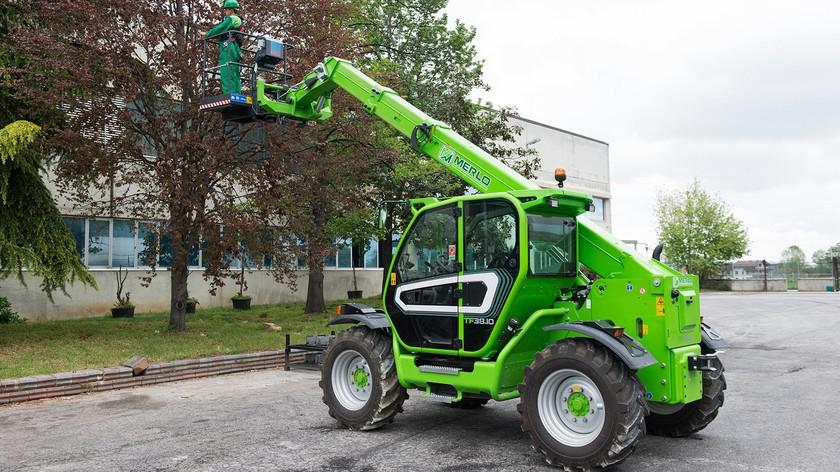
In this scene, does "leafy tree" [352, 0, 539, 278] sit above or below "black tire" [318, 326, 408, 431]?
above

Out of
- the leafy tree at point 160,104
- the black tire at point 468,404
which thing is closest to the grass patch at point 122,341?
the leafy tree at point 160,104

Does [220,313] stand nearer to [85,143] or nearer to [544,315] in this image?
[85,143]

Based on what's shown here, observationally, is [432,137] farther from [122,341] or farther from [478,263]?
[122,341]

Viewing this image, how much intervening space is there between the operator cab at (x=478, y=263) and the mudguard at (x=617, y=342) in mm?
662

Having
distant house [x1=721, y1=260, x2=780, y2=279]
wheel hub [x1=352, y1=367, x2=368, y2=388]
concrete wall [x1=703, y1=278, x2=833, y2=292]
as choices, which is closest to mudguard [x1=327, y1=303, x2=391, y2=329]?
wheel hub [x1=352, y1=367, x2=368, y2=388]

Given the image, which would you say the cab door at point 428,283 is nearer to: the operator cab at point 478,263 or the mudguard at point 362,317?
the operator cab at point 478,263

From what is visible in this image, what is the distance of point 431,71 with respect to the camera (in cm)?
2402

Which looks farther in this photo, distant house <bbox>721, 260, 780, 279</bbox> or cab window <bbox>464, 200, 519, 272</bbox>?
distant house <bbox>721, 260, 780, 279</bbox>

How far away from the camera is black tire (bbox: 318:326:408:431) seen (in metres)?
7.36

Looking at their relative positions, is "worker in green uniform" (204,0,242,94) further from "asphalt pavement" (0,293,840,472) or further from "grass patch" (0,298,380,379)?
"grass patch" (0,298,380,379)

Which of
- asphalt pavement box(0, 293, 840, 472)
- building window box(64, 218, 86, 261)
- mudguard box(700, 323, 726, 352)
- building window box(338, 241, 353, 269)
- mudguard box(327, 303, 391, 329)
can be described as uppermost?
building window box(64, 218, 86, 261)

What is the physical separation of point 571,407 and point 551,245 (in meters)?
1.63

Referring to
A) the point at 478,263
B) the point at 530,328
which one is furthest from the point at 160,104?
the point at 530,328

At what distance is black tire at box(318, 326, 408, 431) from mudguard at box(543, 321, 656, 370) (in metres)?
2.02
